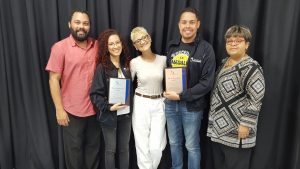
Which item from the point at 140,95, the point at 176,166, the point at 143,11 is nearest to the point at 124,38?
the point at 143,11

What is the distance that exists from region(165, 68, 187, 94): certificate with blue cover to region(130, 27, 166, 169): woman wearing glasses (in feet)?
0.27

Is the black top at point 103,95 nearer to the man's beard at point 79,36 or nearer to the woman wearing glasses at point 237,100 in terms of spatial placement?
the man's beard at point 79,36

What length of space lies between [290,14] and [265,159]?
1339 mm

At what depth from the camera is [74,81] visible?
2242 millimetres

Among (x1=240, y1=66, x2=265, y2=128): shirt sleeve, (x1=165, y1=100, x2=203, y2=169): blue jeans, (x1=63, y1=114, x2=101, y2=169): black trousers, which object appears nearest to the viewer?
(x1=240, y1=66, x2=265, y2=128): shirt sleeve

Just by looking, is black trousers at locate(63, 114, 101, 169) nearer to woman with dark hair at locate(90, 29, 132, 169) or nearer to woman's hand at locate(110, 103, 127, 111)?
woman with dark hair at locate(90, 29, 132, 169)

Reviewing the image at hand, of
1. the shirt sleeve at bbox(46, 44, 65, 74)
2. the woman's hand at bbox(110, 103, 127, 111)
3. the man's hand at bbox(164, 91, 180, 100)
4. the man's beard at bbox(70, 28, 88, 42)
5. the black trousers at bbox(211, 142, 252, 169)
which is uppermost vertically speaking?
the man's beard at bbox(70, 28, 88, 42)

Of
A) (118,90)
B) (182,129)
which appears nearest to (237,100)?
(182,129)

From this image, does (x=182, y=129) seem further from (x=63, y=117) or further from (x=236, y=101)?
(x=63, y=117)

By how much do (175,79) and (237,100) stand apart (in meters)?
0.49

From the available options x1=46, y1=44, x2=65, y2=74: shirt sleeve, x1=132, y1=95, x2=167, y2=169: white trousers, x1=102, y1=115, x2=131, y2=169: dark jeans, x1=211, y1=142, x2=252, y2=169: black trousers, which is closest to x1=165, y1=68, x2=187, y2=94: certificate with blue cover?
x1=132, y1=95, x2=167, y2=169: white trousers

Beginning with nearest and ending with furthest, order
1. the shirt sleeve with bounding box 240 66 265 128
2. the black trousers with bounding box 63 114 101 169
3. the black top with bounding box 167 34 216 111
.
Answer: the shirt sleeve with bounding box 240 66 265 128
the black top with bounding box 167 34 216 111
the black trousers with bounding box 63 114 101 169

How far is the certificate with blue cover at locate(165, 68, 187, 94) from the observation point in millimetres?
2152

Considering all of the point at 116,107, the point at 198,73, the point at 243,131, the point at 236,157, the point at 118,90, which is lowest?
the point at 236,157
